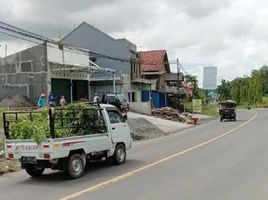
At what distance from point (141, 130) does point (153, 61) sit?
1642 inches

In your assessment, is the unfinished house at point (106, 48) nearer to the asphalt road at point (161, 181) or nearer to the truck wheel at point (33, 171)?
the asphalt road at point (161, 181)

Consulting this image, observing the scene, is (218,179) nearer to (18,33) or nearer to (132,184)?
A: (132,184)

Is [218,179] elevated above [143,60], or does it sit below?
below

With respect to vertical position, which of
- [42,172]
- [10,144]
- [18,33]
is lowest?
[42,172]

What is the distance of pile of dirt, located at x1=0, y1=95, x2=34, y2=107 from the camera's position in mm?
39912

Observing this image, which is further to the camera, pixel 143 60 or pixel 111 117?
pixel 143 60

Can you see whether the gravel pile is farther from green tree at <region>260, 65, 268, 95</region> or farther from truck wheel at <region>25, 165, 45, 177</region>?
green tree at <region>260, 65, 268, 95</region>

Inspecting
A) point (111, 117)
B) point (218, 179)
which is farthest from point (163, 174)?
point (111, 117)

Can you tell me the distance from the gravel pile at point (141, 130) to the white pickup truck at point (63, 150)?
13748 millimetres

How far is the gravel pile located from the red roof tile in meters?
36.9

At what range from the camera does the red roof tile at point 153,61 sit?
7181cm

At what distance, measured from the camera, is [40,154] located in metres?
12.5

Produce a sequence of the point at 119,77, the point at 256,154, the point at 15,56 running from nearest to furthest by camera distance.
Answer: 1. the point at 256,154
2. the point at 15,56
3. the point at 119,77

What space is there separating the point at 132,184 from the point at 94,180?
1.32m
